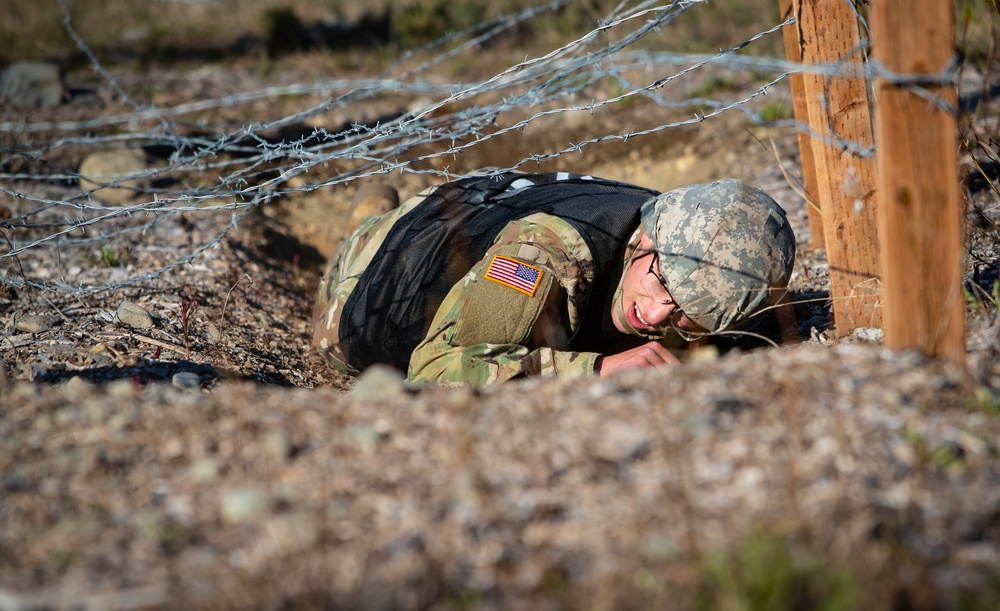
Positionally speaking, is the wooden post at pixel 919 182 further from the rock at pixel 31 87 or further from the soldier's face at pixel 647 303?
the rock at pixel 31 87

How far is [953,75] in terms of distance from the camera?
1908 mm

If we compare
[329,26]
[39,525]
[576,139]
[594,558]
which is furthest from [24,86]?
[594,558]

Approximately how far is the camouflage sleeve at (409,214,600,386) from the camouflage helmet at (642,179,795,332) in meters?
0.32

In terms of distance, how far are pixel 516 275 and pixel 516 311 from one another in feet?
0.41

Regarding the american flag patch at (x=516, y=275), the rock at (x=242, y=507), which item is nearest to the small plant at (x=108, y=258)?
the american flag patch at (x=516, y=275)

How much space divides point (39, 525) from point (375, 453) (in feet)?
2.25

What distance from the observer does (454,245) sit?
3.34 meters

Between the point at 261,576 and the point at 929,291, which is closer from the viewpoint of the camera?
the point at 261,576

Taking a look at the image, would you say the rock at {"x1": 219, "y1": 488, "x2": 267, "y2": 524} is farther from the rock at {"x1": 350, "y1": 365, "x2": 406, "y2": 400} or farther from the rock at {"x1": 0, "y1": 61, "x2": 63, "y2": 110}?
the rock at {"x1": 0, "y1": 61, "x2": 63, "y2": 110}

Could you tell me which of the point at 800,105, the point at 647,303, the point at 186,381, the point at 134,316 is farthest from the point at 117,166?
the point at 800,105

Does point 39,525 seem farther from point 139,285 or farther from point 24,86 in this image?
point 24,86

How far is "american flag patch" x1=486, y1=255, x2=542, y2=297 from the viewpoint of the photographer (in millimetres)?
2980

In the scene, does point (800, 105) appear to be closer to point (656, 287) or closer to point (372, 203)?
point (656, 287)

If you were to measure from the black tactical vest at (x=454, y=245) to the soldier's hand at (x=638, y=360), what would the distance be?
261mm
